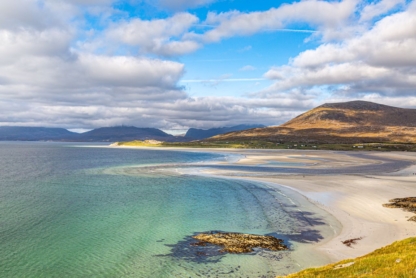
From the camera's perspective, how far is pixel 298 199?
4825 centimetres

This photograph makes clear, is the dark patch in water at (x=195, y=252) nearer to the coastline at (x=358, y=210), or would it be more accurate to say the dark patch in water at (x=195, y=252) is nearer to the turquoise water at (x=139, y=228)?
the turquoise water at (x=139, y=228)

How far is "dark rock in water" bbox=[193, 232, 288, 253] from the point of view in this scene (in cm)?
2717

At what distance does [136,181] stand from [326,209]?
43.5 m

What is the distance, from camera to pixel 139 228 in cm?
A: 3344

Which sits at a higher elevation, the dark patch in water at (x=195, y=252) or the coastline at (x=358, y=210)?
the coastline at (x=358, y=210)

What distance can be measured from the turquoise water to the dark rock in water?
115cm

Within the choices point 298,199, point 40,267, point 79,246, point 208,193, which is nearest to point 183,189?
point 208,193

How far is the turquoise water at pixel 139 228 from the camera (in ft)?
76.7

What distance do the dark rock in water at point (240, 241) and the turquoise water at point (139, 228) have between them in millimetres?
1147

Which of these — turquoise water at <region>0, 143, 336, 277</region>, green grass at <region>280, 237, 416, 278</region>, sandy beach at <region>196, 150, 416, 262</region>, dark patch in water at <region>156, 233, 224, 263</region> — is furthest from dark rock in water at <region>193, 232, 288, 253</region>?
green grass at <region>280, 237, 416, 278</region>

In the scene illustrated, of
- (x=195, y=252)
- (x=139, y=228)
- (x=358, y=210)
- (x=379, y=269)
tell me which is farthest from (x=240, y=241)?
(x=358, y=210)

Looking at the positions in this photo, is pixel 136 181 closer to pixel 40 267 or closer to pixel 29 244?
pixel 29 244

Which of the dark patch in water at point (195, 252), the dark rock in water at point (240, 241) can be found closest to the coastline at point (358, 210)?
the dark rock in water at point (240, 241)

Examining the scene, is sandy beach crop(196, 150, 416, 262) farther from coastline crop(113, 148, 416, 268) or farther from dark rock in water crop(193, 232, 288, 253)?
dark rock in water crop(193, 232, 288, 253)
